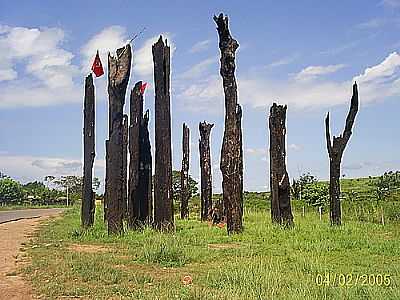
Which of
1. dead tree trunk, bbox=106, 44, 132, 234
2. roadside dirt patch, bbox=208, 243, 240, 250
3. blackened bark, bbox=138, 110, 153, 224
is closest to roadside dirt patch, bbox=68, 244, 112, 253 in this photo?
dead tree trunk, bbox=106, 44, 132, 234

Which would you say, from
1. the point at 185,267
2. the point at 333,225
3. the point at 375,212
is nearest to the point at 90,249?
the point at 185,267

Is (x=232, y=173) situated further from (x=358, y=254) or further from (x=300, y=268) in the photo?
(x=300, y=268)

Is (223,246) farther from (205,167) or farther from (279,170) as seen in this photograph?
(205,167)

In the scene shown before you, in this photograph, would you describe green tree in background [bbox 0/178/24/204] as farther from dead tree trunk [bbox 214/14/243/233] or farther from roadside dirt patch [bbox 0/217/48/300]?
roadside dirt patch [bbox 0/217/48/300]

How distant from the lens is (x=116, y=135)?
51.8 ft

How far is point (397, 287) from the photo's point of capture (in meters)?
6.57

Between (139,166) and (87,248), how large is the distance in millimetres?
5401

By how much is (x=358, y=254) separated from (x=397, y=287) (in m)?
4.52

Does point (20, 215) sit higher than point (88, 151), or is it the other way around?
point (88, 151)

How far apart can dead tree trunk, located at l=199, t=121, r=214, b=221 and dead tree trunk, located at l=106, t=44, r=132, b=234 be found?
362 inches

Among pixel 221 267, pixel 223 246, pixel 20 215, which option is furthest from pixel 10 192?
pixel 221 267

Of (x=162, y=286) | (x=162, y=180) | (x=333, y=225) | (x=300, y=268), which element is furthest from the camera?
(x=333, y=225)

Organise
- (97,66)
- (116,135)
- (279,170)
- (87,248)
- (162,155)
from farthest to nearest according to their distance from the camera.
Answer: (279,170) < (97,66) < (162,155) < (116,135) < (87,248)

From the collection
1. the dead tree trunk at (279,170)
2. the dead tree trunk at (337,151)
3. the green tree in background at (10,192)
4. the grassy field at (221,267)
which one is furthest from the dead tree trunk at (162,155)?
the green tree in background at (10,192)
